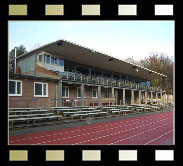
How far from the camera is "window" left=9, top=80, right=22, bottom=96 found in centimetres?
1652

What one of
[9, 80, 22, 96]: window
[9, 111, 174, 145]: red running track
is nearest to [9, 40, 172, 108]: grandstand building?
[9, 80, 22, 96]: window

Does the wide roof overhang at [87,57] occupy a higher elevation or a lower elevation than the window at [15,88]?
higher

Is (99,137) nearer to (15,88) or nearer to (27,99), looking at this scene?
(27,99)

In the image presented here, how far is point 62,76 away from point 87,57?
19.2 feet

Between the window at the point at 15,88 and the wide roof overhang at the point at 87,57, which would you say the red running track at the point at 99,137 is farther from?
the wide roof overhang at the point at 87,57

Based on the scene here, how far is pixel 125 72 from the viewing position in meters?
37.2

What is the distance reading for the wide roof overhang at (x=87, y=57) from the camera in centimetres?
2252

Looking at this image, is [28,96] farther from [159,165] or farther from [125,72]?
[125,72]

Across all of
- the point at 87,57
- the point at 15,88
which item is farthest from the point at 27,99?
the point at 87,57

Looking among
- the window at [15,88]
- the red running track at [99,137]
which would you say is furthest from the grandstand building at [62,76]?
the red running track at [99,137]

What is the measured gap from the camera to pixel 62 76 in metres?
22.0

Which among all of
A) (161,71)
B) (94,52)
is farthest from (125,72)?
(94,52)

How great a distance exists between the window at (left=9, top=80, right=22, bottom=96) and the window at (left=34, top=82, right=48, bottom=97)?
1.79 meters

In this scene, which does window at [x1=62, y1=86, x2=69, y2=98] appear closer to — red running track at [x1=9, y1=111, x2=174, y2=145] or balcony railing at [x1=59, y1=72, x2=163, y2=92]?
balcony railing at [x1=59, y1=72, x2=163, y2=92]
